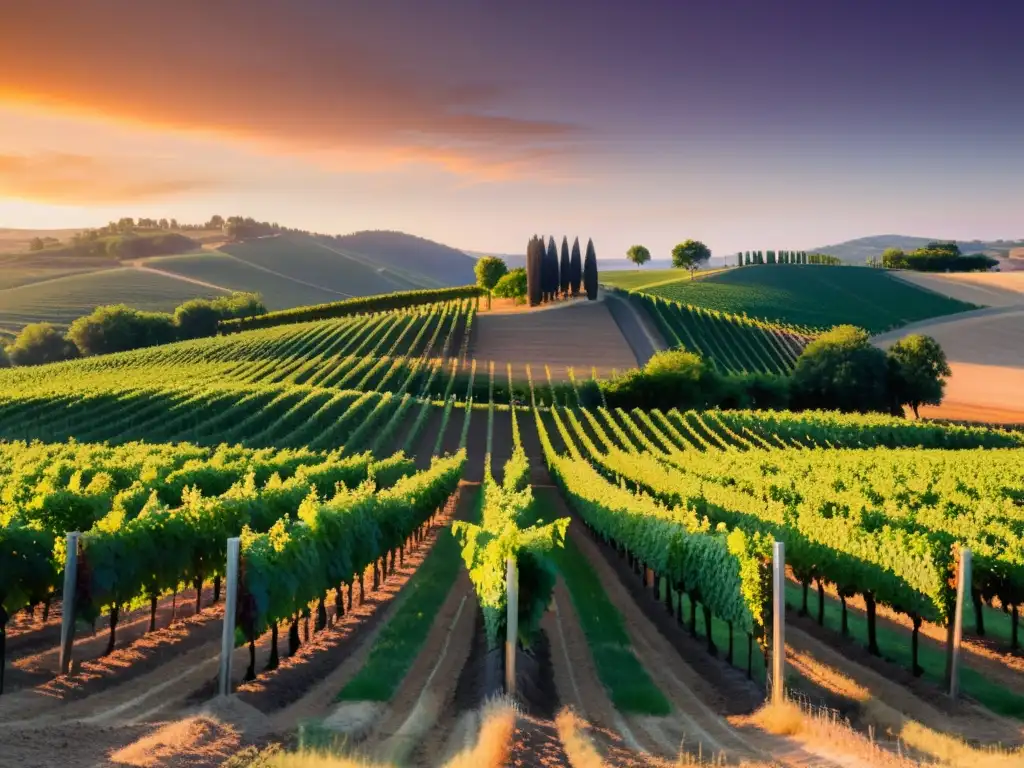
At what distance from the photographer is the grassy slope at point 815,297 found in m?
130

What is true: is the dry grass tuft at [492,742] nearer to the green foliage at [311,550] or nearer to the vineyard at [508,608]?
the vineyard at [508,608]

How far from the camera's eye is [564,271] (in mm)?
117500

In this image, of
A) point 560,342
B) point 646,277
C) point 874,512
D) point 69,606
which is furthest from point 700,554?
point 646,277

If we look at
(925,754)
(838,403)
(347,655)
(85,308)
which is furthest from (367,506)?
(85,308)

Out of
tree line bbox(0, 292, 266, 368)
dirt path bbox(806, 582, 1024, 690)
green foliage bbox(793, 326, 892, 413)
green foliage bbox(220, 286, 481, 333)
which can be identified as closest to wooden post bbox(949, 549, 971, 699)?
dirt path bbox(806, 582, 1024, 690)

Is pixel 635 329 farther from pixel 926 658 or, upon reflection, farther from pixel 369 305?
pixel 926 658

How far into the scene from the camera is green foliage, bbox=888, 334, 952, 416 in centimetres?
8550

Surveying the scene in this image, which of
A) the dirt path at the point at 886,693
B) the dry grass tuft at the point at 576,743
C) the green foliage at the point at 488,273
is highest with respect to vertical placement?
the green foliage at the point at 488,273

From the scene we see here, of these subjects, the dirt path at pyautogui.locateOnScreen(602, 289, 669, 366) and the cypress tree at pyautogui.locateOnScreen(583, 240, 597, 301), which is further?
the cypress tree at pyautogui.locateOnScreen(583, 240, 597, 301)

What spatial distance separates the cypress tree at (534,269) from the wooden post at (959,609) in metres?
98.6

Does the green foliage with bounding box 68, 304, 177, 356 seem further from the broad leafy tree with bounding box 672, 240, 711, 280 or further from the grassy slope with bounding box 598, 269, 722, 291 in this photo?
the broad leafy tree with bounding box 672, 240, 711, 280

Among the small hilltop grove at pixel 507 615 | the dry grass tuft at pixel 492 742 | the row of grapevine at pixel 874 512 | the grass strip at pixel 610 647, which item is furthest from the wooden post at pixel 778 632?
the dry grass tuft at pixel 492 742

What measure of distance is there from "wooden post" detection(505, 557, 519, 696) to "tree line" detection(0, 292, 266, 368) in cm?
13003

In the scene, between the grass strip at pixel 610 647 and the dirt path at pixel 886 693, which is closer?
the dirt path at pixel 886 693
